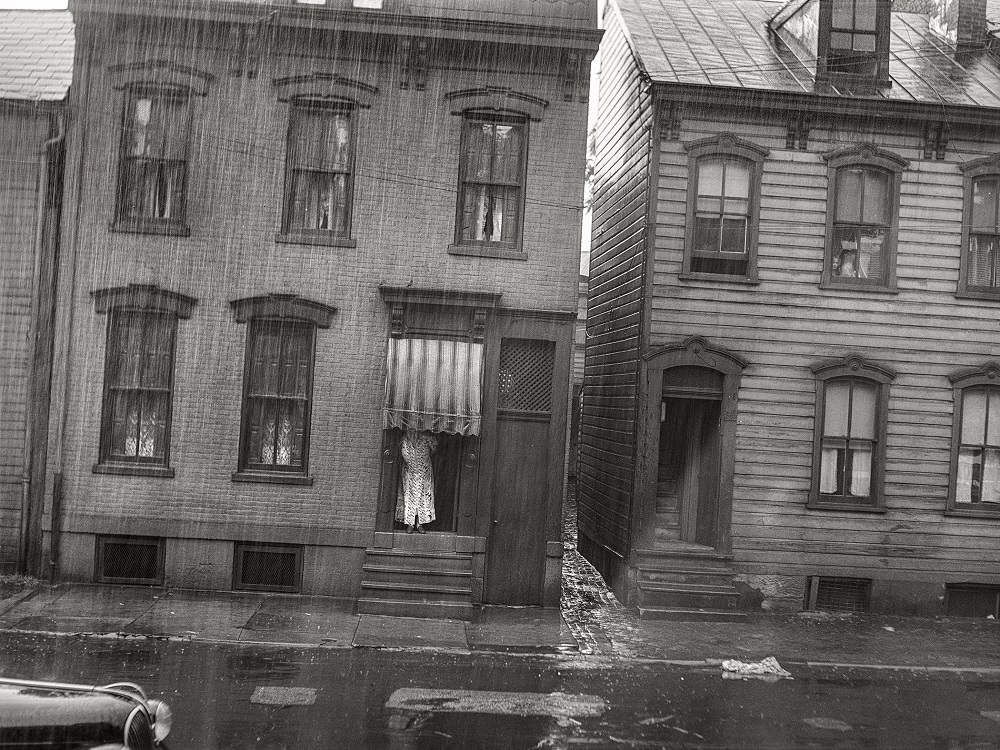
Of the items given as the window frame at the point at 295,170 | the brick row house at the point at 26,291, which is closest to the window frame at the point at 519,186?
the window frame at the point at 295,170

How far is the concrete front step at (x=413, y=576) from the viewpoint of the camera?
1237 centimetres

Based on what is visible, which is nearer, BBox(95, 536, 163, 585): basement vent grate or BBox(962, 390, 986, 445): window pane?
BBox(95, 536, 163, 585): basement vent grate

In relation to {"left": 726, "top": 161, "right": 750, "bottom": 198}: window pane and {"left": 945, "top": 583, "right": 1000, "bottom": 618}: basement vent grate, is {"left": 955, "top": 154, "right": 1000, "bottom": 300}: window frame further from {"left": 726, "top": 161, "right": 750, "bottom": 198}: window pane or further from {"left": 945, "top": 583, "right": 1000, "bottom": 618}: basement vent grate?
{"left": 945, "top": 583, "right": 1000, "bottom": 618}: basement vent grate

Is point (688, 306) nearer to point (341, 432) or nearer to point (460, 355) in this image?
point (460, 355)

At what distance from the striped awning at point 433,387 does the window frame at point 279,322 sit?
1.17m

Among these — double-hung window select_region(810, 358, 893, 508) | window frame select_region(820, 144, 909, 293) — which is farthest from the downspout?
double-hung window select_region(810, 358, 893, 508)

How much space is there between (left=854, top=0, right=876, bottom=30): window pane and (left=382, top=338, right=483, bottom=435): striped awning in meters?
8.29

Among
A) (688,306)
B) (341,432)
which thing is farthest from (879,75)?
(341,432)

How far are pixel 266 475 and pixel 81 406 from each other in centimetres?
281

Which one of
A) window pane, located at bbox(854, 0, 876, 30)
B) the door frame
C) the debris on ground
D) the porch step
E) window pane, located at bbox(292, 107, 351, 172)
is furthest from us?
window pane, located at bbox(854, 0, 876, 30)

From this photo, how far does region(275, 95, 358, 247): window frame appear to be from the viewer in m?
12.9

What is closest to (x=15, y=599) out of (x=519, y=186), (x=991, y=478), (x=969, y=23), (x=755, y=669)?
(x=519, y=186)

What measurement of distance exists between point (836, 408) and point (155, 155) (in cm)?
1069

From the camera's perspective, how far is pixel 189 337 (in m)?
12.8
